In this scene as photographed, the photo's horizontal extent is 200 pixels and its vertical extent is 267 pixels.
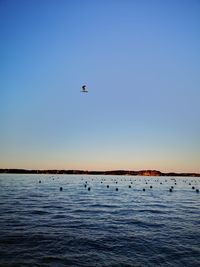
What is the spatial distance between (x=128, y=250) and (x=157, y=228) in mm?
7287

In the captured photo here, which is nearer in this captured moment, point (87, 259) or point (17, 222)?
point (87, 259)

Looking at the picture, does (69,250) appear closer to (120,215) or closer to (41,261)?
(41,261)

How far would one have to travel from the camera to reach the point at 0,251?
15.3 meters

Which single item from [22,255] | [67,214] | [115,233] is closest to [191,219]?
[115,233]

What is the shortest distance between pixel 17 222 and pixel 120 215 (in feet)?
36.3

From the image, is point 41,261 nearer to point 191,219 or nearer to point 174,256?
point 174,256

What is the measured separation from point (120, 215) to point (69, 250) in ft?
45.4

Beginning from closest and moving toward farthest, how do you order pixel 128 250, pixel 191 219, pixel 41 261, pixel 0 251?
pixel 41 261, pixel 0 251, pixel 128 250, pixel 191 219

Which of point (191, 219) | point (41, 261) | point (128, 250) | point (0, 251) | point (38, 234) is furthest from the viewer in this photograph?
point (191, 219)

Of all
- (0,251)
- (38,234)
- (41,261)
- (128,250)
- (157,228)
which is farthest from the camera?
(157,228)

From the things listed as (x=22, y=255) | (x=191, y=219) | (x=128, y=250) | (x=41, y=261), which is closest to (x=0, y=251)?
(x=22, y=255)

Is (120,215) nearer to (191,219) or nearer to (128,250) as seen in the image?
(191,219)

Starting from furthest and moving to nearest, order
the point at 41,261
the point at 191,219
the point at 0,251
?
1. the point at 191,219
2. the point at 0,251
3. the point at 41,261

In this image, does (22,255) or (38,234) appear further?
(38,234)
